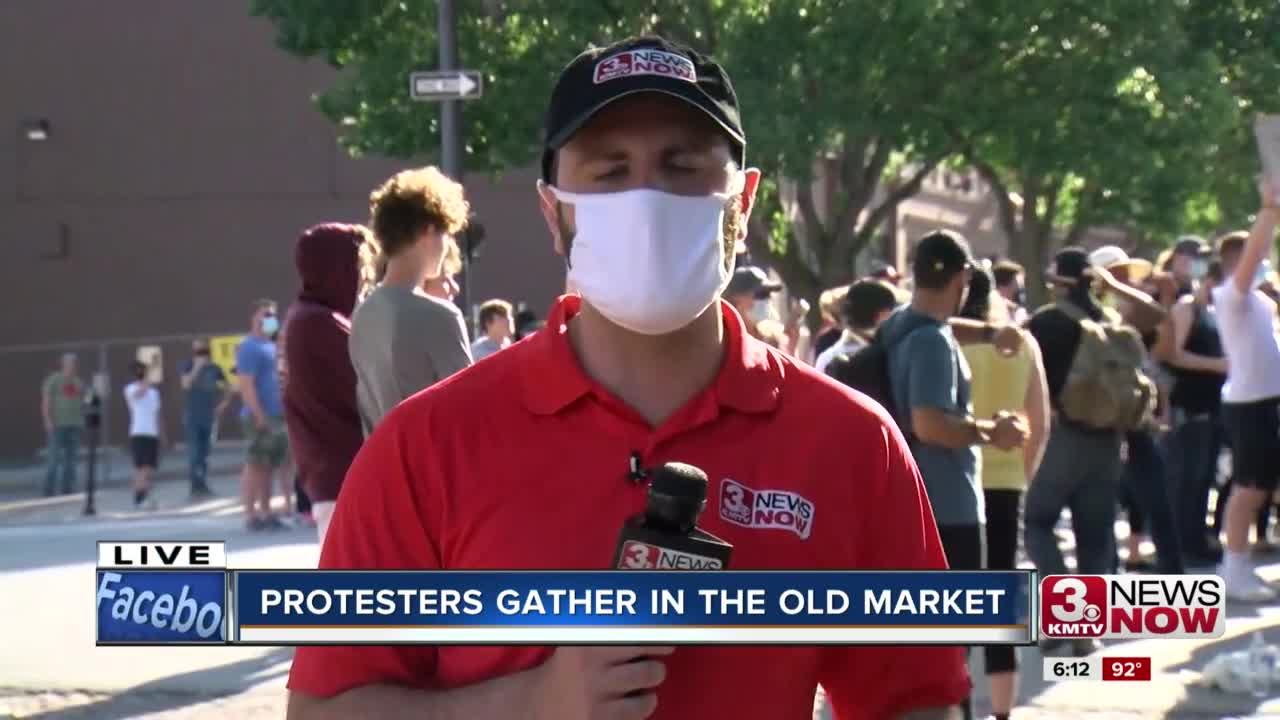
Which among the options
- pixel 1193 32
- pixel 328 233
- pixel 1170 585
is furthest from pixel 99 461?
pixel 1170 585

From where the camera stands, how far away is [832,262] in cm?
2541

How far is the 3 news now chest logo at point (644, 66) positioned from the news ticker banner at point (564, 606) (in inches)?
27.0

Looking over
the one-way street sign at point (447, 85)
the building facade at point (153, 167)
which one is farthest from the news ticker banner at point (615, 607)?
the building facade at point (153, 167)

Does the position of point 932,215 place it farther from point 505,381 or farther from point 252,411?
point 505,381

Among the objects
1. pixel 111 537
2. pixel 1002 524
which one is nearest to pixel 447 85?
pixel 111 537

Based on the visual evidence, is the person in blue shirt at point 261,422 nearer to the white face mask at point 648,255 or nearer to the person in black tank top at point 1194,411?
the person in black tank top at point 1194,411

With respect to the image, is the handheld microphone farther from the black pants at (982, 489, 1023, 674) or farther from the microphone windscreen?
the black pants at (982, 489, 1023, 674)

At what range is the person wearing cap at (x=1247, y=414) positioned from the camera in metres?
Result: 10.3

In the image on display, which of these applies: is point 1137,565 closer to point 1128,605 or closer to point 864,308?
point 864,308

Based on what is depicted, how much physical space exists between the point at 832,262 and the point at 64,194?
14.9 m

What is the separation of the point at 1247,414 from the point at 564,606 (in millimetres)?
8794

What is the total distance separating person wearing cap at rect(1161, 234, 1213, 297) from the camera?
13.3m

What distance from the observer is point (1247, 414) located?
34.6ft

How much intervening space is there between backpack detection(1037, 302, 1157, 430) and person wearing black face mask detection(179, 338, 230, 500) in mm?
13280
